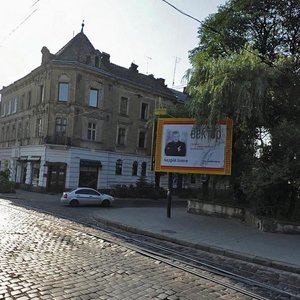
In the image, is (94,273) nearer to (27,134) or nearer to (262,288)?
(262,288)

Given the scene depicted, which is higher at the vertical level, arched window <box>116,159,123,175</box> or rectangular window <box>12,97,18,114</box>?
rectangular window <box>12,97,18,114</box>

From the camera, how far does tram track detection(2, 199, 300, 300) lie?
7355mm

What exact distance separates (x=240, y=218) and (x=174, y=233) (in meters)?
5.70

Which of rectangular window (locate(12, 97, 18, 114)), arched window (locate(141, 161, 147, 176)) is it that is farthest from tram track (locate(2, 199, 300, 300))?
rectangular window (locate(12, 97, 18, 114))

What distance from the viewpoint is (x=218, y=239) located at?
1306 centimetres

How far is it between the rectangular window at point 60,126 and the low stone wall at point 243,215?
1957 centimetres

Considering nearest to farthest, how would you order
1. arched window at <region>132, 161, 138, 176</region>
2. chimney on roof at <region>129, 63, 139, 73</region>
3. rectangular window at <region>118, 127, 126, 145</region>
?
rectangular window at <region>118, 127, 126, 145</region>
arched window at <region>132, 161, 138, 176</region>
chimney on roof at <region>129, 63, 139, 73</region>

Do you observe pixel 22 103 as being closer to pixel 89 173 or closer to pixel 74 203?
pixel 89 173

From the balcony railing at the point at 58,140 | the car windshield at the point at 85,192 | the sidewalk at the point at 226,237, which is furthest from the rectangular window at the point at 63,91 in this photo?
the sidewalk at the point at 226,237

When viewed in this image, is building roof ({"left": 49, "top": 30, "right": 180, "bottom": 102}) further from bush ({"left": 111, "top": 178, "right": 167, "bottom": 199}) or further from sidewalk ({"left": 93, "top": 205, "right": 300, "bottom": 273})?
sidewalk ({"left": 93, "top": 205, "right": 300, "bottom": 273})

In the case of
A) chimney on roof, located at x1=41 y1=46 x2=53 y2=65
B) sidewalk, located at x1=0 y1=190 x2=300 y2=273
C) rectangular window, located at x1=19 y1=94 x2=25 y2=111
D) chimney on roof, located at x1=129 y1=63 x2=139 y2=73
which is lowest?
sidewalk, located at x1=0 y1=190 x2=300 y2=273

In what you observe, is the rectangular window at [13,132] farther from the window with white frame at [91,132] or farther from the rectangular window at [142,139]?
the rectangular window at [142,139]

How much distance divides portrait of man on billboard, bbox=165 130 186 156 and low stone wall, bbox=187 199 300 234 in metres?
Answer: 3.27

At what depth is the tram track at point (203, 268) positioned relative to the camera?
24.1ft
